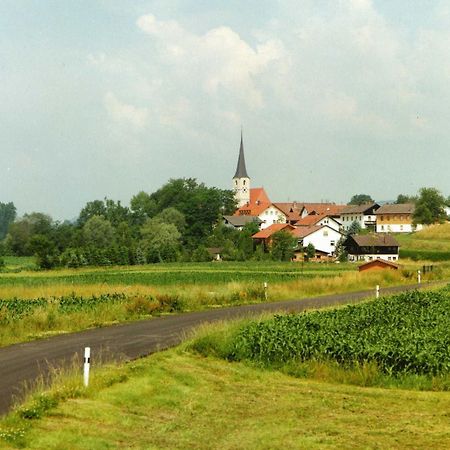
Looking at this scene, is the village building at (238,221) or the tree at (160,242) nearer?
the tree at (160,242)

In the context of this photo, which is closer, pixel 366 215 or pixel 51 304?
pixel 51 304

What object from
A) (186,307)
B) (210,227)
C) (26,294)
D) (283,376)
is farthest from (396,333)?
(210,227)

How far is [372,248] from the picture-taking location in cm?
10538

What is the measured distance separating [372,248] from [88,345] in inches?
3502

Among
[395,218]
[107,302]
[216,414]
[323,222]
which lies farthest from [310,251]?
[216,414]

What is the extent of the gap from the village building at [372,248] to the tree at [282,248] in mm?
9588

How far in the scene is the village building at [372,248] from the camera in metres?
103

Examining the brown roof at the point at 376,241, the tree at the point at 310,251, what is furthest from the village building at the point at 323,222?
the brown roof at the point at 376,241

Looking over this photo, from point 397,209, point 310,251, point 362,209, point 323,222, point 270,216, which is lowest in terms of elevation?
point 310,251

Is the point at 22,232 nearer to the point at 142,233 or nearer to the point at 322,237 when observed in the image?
the point at 142,233

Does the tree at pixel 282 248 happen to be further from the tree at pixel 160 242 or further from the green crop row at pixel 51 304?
the green crop row at pixel 51 304

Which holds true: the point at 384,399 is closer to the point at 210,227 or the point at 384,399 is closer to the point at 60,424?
the point at 60,424

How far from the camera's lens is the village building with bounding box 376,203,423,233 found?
6097 inches

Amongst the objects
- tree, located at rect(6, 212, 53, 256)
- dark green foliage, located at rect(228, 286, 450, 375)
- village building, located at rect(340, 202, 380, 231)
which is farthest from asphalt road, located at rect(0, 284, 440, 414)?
village building, located at rect(340, 202, 380, 231)
